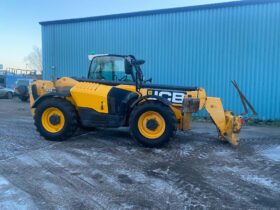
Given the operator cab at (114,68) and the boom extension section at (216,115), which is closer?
the boom extension section at (216,115)

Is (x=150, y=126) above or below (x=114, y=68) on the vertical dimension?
below

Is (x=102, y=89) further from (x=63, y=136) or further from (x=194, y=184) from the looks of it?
(x=194, y=184)

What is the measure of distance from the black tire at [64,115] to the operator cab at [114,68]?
1127mm

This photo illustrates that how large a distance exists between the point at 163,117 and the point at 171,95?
2.32 feet

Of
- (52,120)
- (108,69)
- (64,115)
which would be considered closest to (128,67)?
(108,69)

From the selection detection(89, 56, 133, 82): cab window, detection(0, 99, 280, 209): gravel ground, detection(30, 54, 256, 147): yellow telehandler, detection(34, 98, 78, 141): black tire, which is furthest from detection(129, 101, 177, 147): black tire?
detection(34, 98, 78, 141): black tire

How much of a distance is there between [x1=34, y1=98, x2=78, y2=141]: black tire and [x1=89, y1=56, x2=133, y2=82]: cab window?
121 centimetres

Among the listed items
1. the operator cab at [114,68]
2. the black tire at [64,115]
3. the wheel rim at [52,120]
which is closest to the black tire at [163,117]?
the operator cab at [114,68]

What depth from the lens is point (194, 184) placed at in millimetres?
4781

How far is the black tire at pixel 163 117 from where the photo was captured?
661 centimetres

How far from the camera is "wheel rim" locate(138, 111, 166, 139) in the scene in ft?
22.1

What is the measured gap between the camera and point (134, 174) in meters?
5.17

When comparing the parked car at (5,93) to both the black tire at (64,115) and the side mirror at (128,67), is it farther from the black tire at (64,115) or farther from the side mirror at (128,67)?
the side mirror at (128,67)

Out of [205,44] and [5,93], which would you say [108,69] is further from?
[5,93]
